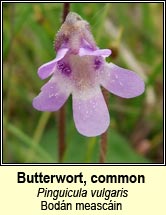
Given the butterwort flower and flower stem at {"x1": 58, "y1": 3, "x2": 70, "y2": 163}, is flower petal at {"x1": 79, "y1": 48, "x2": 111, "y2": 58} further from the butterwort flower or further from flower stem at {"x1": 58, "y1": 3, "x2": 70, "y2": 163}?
flower stem at {"x1": 58, "y1": 3, "x2": 70, "y2": 163}

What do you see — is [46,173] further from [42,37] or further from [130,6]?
[130,6]

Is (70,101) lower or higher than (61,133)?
higher

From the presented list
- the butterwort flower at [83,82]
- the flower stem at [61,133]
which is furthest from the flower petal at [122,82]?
the flower stem at [61,133]

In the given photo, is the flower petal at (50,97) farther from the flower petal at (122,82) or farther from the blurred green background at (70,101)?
the blurred green background at (70,101)

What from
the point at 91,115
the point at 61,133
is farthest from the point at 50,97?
the point at 61,133

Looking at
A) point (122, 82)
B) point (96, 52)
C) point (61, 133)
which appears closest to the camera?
point (96, 52)

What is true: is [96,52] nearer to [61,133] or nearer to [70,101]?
[61,133]

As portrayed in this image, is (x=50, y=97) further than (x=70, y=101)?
No
